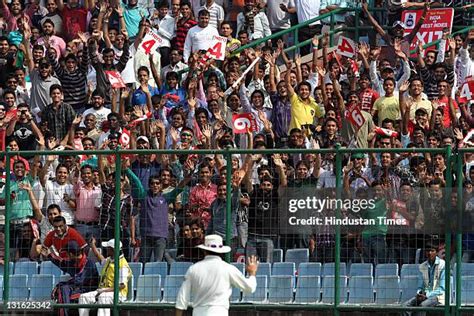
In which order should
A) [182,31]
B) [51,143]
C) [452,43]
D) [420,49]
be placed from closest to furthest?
[51,143] < [420,49] < [452,43] < [182,31]

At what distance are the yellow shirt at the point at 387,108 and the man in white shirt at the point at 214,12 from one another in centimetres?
456

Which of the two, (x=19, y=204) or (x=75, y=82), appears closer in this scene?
(x=19, y=204)

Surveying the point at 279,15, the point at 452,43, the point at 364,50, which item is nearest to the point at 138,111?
the point at 364,50

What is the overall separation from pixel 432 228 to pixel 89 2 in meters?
11.5

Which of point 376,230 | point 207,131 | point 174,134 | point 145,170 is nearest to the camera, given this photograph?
point 376,230

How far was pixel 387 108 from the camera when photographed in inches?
1011

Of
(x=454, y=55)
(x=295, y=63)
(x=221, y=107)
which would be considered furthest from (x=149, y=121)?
(x=454, y=55)

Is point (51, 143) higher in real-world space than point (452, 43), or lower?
lower

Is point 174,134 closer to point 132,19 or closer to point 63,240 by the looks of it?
point 63,240

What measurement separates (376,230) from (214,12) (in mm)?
9723

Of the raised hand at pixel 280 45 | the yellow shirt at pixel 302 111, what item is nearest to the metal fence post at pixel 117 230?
the yellow shirt at pixel 302 111

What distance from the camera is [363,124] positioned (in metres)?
25.0

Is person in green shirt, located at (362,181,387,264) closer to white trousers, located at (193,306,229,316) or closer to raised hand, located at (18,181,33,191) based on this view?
white trousers, located at (193,306,229,316)

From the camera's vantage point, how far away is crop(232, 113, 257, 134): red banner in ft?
80.7
